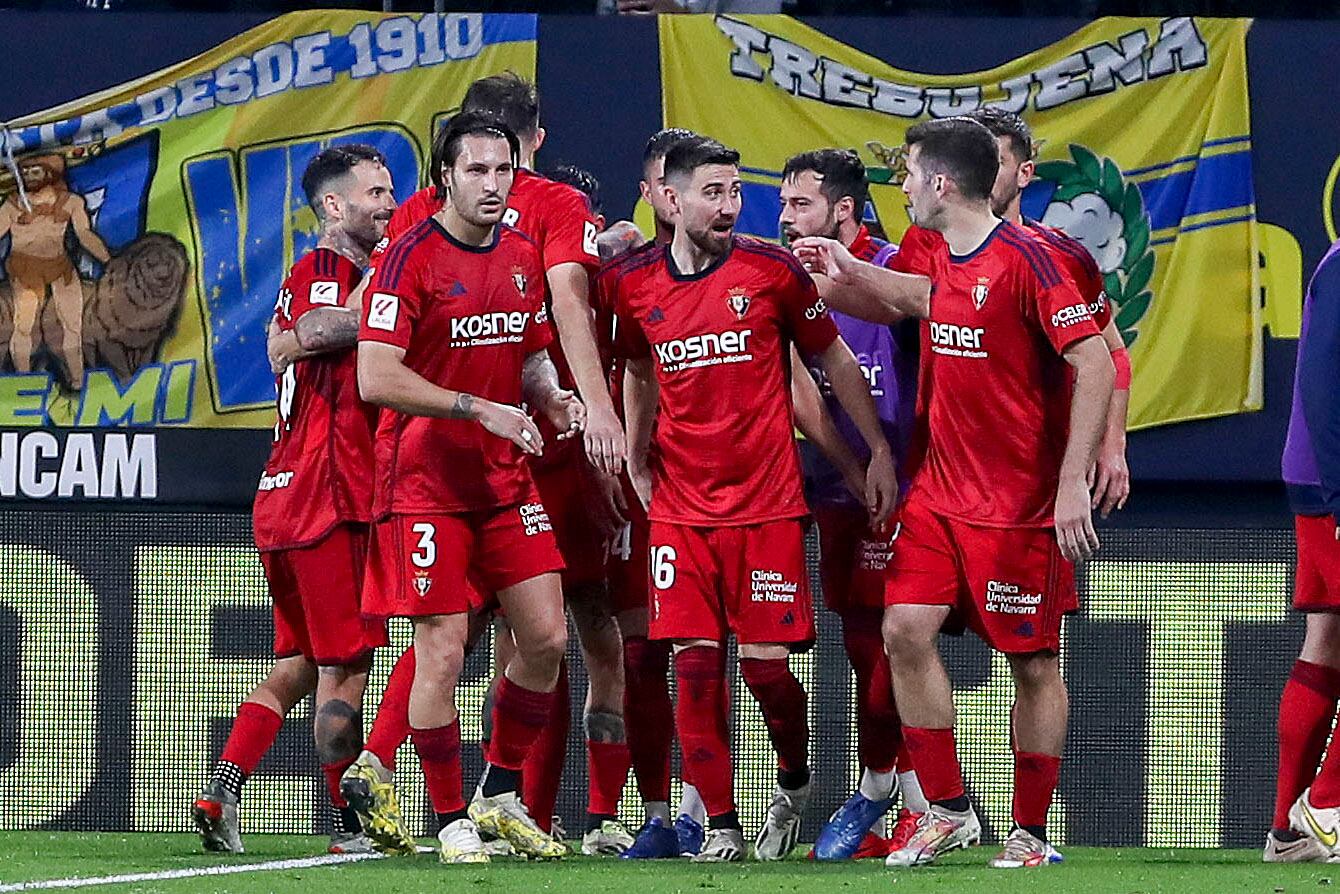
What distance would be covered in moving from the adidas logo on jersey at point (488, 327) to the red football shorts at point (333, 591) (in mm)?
926

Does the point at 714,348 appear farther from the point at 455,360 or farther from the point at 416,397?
the point at 416,397

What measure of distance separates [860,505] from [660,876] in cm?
148

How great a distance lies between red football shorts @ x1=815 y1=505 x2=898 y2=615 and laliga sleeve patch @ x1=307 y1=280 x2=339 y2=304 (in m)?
1.49

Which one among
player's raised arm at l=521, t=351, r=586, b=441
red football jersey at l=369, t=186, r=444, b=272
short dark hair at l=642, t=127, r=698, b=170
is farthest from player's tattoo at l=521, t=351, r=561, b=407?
short dark hair at l=642, t=127, r=698, b=170

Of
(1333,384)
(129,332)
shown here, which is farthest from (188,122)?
(1333,384)

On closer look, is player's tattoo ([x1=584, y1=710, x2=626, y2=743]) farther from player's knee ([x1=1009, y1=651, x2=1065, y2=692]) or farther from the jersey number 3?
player's knee ([x1=1009, y1=651, x2=1065, y2=692])

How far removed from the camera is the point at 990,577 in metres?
5.96

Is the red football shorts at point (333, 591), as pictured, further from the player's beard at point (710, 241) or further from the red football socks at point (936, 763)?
the red football socks at point (936, 763)

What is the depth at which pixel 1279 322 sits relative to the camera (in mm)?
8984

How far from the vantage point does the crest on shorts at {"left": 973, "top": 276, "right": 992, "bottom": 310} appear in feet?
19.6

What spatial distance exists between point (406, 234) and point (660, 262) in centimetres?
71

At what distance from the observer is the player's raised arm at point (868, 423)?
6.46m

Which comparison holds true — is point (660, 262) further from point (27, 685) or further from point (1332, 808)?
point (27, 685)

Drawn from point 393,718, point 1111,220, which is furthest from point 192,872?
point 1111,220
